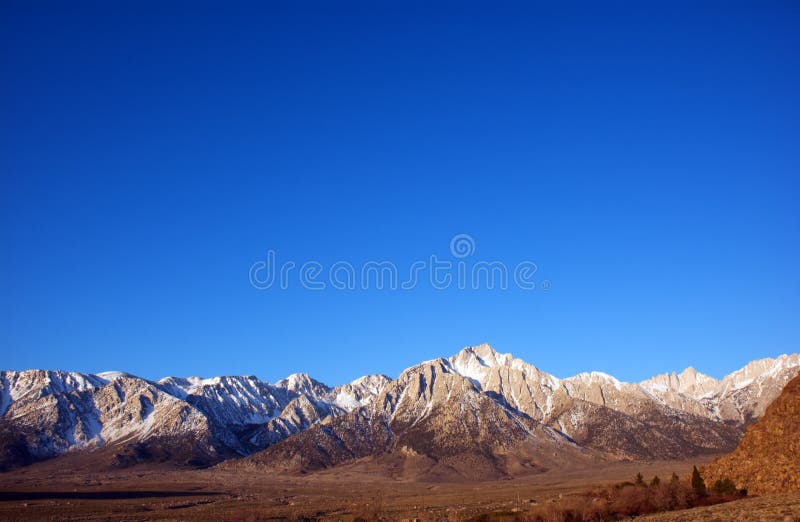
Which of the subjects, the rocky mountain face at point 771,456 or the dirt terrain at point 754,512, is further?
the rocky mountain face at point 771,456

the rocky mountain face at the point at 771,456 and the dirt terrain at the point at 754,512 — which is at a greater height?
the rocky mountain face at the point at 771,456

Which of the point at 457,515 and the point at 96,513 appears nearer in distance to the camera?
the point at 457,515

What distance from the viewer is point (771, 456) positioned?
5894cm

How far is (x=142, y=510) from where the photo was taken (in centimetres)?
10600

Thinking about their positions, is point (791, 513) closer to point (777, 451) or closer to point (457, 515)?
point (777, 451)

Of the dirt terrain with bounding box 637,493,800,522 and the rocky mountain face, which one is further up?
the rocky mountain face

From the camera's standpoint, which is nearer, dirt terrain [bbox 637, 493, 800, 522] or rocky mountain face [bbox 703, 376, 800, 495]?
dirt terrain [bbox 637, 493, 800, 522]

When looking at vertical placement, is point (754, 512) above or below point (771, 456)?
below

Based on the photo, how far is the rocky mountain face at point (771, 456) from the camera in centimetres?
5559

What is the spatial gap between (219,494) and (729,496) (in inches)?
4607

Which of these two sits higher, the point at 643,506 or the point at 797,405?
the point at 797,405

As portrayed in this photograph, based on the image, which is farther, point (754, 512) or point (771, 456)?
point (771, 456)

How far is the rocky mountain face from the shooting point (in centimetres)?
5559

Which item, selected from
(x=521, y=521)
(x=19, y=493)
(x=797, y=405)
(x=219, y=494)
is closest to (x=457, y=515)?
(x=521, y=521)
